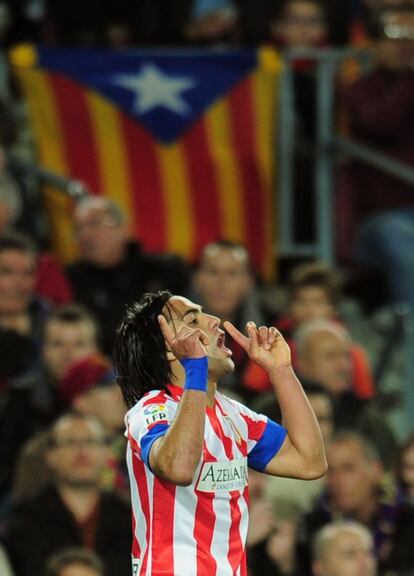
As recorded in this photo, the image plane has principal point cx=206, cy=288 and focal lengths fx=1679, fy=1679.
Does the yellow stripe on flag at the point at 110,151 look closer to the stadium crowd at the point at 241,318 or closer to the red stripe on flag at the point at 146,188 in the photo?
the red stripe on flag at the point at 146,188

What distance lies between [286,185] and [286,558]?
328 centimetres

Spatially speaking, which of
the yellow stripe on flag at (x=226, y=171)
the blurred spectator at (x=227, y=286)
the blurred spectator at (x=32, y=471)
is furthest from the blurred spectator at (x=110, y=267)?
the blurred spectator at (x=32, y=471)

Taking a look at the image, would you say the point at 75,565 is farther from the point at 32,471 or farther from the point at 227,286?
the point at 227,286

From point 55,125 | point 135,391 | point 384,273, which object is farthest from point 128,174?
point 135,391

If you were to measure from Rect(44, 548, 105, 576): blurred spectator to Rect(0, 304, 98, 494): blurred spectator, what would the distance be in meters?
1.11

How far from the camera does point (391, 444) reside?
26.7ft

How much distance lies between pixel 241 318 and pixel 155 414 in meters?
4.21

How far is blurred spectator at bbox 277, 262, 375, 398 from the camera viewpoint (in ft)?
28.1

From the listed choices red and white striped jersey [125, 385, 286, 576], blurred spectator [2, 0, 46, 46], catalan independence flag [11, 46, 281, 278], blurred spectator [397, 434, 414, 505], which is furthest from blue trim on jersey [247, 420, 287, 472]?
blurred spectator [2, 0, 46, 46]

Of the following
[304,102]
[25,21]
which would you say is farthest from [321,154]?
[25,21]

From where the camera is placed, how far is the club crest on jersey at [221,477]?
4523 mm

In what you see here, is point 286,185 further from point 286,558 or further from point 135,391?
point 135,391

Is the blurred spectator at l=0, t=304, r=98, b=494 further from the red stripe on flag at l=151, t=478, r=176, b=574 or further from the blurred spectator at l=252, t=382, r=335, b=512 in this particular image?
the red stripe on flag at l=151, t=478, r=176, b=574

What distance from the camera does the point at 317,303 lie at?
8.68 metres
